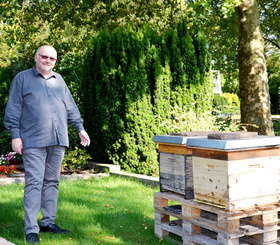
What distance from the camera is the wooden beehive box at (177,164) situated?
4012 mm

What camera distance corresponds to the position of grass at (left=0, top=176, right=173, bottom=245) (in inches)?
173

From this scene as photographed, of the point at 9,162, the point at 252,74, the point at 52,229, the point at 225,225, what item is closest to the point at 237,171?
the point at 225,225

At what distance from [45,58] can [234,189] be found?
99.7 inches

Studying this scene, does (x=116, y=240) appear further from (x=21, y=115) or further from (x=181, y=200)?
(x=21, y=115)

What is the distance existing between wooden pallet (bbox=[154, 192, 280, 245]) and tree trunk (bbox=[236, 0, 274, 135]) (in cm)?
→ 585

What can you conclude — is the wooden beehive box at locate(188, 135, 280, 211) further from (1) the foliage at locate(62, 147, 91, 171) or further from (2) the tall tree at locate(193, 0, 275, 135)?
(2) the tall tree at locate(193, 0, 275, 135)

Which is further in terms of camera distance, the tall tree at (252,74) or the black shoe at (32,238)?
the tall tree at (252,74)

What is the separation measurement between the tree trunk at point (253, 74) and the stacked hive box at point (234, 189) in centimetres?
598

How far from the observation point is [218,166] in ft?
11.8

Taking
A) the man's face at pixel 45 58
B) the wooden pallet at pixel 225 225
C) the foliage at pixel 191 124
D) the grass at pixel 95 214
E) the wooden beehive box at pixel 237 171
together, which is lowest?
the grass at pixel 95 214

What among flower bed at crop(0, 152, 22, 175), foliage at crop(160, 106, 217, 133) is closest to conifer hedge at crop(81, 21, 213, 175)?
foliage at crop(160, 106, 217, 133)

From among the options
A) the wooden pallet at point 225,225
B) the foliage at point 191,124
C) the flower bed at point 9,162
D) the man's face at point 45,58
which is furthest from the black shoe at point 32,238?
the flower bed at point 9,162

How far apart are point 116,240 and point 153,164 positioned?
4.16 metres

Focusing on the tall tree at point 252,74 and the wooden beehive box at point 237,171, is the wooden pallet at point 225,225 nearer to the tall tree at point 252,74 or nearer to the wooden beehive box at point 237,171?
the wooden beehive box at point 237,171
